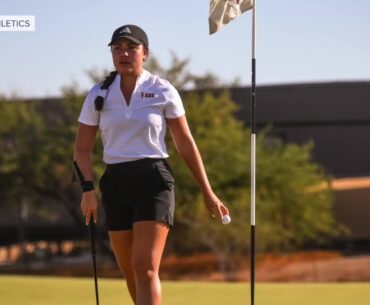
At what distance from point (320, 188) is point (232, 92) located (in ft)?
38.2

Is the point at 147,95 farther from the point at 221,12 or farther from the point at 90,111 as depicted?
the point at 221,12

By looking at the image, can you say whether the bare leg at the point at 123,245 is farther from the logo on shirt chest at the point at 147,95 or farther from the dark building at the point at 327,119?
the dark building at the point at 327,119

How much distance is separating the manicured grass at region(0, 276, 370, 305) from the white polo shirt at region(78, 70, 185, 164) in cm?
523

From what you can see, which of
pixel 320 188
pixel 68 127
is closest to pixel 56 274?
pixel 68 127

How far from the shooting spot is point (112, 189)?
225 inches

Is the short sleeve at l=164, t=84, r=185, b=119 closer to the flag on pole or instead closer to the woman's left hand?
the woman's left hand

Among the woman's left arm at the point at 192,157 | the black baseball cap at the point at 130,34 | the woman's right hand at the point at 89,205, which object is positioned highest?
the black baseball cap at the point at 130,34

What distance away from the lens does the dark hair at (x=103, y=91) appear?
18.5 feet

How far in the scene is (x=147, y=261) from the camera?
17.9ft

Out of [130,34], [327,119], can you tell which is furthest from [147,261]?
[327,119]

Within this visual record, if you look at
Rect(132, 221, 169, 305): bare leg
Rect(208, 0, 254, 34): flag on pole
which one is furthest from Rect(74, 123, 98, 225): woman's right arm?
Rect(208, 0, 254, 34): flag on pole

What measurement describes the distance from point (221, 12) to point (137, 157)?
1.96m

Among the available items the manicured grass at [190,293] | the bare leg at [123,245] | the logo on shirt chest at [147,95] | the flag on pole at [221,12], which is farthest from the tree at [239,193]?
Answer: the logo on shirt chest at [147,95]

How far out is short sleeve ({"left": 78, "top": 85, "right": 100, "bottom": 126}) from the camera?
18.7 ft
